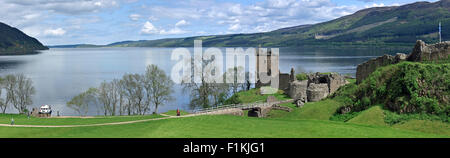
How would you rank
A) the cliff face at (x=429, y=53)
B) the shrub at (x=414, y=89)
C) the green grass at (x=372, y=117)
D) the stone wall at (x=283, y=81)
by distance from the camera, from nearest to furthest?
the shrub at (x=414, y=89) → the green grass at (x=372, y=117) → the cliff face at (x=429, y=53) → the stone wall at (x=283, y=81)

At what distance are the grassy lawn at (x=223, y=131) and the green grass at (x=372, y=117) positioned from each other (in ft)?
7.89

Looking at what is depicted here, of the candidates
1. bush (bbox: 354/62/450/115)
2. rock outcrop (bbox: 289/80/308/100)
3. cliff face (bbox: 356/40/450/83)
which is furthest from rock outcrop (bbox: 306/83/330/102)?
bush (bbox: 354/62/450/115)

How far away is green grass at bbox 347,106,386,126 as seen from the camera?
25.7 metres

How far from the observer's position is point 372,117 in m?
26.4

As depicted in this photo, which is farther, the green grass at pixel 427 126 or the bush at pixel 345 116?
the bush at pixel 345 116

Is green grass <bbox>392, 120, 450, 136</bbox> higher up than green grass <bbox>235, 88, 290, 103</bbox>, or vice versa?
green grass <bbox>392, 120, 450, 136</bbox>

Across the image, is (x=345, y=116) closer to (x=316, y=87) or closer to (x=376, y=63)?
(x=376, y=63)

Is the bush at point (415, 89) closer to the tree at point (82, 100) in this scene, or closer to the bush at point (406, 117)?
the bush at point (406, 117)

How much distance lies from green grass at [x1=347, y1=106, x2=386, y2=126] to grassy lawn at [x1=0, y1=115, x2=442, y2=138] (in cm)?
240

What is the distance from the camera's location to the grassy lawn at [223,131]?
2084cm

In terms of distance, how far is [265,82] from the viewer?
71.1m

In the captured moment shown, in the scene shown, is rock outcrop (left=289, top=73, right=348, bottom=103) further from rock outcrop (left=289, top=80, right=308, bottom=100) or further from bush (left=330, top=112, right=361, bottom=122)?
bush (left=330, top=112, right=361, bottom=122)

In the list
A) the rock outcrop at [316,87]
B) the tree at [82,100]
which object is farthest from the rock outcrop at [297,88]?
the tree at [82,100]
